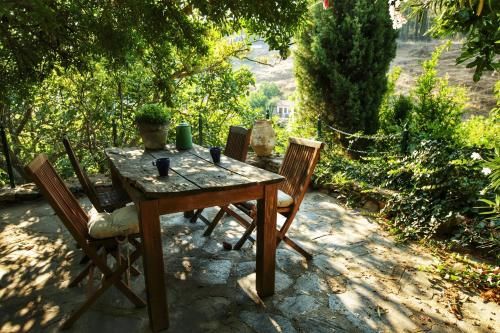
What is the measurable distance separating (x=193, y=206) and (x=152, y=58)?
10.9ft

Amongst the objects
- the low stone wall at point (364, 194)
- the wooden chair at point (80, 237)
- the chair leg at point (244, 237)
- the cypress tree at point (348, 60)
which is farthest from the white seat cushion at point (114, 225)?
the cypress tree at point (348, 60)

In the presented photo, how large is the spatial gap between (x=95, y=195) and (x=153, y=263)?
3.54 ft

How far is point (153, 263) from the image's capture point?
72.0 inches

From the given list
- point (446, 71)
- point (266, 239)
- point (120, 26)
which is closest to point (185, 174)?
point (266, 239)

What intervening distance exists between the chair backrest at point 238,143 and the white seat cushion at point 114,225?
1.32 metres

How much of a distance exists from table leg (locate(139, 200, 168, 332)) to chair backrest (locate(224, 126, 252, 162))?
1548mm

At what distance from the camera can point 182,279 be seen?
7.86 feet

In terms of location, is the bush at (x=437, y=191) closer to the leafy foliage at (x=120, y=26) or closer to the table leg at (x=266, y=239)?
the table leg at (x=266, y=239)

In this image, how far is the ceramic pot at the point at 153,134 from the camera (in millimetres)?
3211

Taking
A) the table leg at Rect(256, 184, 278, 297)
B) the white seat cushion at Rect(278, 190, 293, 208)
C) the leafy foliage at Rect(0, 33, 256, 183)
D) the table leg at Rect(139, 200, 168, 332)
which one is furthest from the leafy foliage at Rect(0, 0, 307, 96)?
the leafy foliage at Rect(0, 33, 256, 183)

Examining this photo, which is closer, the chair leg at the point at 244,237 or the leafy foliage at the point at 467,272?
the leafy foliage at the point at 467,272

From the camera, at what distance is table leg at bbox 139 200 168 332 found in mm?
1772

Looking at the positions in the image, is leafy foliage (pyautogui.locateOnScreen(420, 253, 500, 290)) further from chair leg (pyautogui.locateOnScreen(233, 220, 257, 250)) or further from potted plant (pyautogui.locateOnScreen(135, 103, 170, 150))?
potted plant (pyautogui.locateOnScreen(135, 103, 170, 150))

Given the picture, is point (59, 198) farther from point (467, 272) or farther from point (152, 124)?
point (467, 272)
